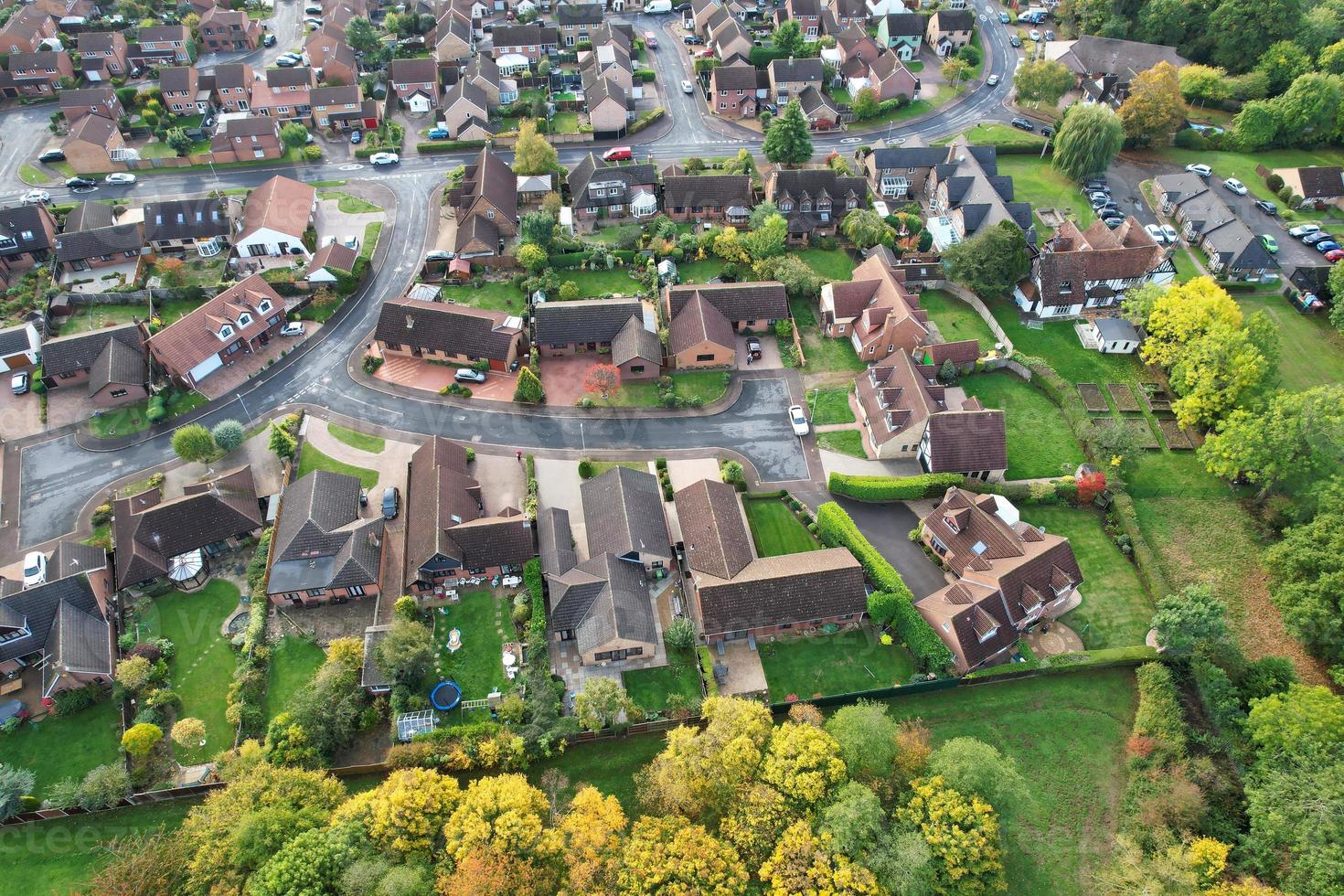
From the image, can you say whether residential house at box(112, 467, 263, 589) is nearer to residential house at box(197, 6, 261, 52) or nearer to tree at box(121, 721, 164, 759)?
tree at box(121, 721, 164, 759)

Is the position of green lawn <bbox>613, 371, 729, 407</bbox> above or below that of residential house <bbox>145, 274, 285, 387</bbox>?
below

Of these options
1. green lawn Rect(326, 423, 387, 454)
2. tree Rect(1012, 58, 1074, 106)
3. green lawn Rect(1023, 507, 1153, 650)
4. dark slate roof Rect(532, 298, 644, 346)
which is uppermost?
tree Rect(1012, 58, 1074, 106)

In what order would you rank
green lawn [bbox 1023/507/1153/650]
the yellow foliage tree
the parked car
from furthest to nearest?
the parked car, green lawn [bbox 1023/507/1153/650], the yellow foliage tree

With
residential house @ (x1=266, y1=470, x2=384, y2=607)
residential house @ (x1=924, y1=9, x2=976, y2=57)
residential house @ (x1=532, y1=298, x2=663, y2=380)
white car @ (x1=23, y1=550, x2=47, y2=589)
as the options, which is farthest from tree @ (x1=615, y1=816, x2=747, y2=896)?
residential house @ (x1=924, y1=9, x2=976, y2=57)

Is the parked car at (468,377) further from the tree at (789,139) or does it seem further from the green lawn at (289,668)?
the tree at (789,139)

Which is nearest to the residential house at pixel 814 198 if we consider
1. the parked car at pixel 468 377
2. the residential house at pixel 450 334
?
the residential house at pixel 450 334

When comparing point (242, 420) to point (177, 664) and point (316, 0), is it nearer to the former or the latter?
point (177, 664)
